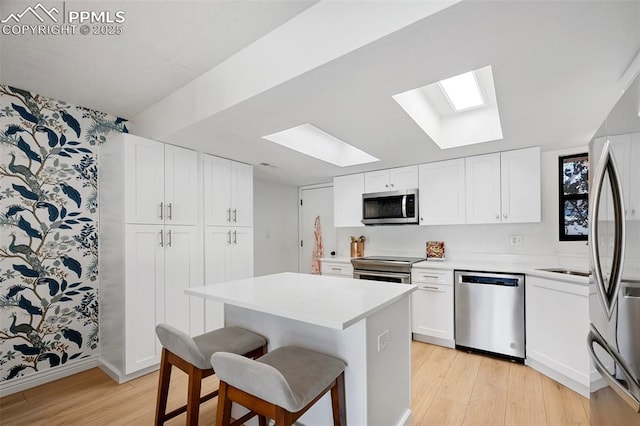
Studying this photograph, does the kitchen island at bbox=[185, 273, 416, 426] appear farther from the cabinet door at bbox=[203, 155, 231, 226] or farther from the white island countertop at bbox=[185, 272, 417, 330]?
the cabinet door at bbox=[203, 155, 231, 226]

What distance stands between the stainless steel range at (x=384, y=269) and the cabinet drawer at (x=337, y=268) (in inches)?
8.2

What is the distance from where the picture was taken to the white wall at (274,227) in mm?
4512

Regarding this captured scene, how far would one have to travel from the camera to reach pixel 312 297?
5.20 ft

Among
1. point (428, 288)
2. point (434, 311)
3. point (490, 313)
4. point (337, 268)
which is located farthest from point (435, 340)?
point (337, 268)

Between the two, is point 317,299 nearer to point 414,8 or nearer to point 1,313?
point 414,8

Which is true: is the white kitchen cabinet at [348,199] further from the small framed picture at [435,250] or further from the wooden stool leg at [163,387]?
the wooden stool leg at [163,387]

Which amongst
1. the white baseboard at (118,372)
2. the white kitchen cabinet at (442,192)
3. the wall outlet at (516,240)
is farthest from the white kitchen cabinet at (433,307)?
the white baseboard at (118,372)

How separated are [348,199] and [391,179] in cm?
69

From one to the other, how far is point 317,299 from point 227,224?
2081 millimetres

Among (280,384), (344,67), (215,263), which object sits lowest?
(280,384)

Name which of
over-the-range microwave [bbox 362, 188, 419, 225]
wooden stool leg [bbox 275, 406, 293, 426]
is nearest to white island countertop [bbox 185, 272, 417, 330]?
wooden stool leg [bbox 275, 406, 293, 426]

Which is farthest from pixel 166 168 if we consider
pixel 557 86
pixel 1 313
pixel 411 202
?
pixel 557 86

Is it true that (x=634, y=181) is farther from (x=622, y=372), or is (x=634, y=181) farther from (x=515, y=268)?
(x=515, y=268)

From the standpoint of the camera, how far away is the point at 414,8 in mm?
1134
